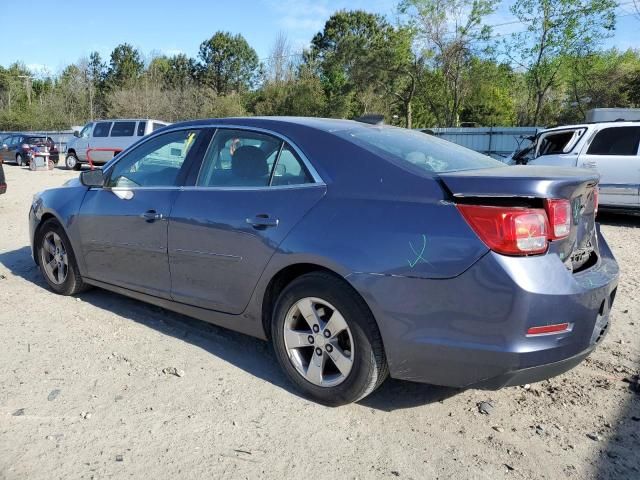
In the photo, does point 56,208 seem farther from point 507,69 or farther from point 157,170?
point 507,69

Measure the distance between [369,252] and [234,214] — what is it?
1.02 m

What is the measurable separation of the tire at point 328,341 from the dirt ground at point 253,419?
0.16 metres

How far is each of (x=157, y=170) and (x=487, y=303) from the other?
2724 mm

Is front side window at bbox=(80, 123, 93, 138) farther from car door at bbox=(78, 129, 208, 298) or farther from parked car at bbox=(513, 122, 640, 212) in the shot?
car door at bbox=(78, 129, 208, 298)

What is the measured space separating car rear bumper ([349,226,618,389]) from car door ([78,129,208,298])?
5.73ft

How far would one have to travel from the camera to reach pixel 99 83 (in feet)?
197

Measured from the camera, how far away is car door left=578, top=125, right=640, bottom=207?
9.15m

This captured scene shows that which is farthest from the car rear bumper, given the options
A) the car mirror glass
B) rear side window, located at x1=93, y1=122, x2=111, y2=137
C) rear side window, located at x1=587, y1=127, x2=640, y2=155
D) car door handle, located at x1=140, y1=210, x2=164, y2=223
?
rear side window, located at x1=93, y1=122, x2=111, y2=137

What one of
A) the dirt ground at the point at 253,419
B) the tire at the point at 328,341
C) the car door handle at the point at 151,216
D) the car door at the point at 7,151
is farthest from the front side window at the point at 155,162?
the car door at the point at 7,151

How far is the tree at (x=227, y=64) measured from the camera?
204ft

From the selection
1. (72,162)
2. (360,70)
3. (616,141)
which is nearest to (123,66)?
(360,70)

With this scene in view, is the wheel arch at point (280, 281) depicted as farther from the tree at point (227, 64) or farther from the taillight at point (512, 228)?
the tree at point (227, 64)

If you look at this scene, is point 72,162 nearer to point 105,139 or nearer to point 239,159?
point 105,139

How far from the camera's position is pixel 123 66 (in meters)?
60.2
